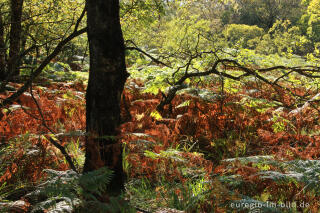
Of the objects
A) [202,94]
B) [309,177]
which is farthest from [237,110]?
[309,177]

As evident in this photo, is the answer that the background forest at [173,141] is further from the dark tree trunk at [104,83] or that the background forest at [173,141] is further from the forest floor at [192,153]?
the dark tree trunk at [104,83]

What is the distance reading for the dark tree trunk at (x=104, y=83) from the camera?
6.18 feet

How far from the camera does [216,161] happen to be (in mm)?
3553

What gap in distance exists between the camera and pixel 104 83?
75.6 inches

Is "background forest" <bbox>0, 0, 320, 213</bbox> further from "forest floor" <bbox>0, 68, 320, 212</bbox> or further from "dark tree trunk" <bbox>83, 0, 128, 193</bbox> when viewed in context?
"dark tree trunk" <bbox>83, 0, 128, 193</bbox>

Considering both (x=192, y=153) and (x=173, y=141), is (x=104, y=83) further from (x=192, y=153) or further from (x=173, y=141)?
(x=173, y=141)

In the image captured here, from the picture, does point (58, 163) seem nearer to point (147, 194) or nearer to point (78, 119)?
point (147, 194)

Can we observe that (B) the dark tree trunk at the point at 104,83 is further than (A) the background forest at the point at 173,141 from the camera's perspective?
Yes

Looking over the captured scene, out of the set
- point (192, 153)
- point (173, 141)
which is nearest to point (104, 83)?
point (192, 153)

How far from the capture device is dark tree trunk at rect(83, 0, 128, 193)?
1.88 meters

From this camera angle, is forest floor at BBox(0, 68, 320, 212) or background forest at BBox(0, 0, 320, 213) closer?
background forest at BBox(0, 0, 320, 213)

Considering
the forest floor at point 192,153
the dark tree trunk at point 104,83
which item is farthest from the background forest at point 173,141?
the dark tree trunk at point 104,83

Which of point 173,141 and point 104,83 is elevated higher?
point 104,83

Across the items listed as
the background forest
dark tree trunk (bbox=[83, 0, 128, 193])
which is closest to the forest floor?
the background forest
